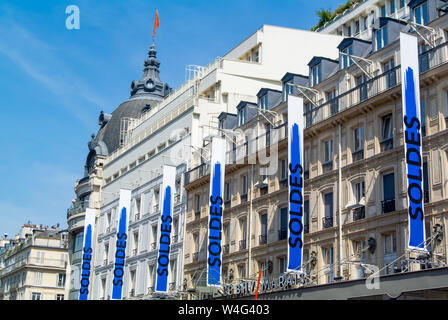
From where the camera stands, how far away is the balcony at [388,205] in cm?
3184

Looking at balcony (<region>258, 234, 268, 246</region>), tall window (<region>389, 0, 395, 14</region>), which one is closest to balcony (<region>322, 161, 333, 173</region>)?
balcony (<region>258, 234, 268, 246</region>)

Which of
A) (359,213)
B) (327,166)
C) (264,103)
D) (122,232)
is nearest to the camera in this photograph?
(359,213)

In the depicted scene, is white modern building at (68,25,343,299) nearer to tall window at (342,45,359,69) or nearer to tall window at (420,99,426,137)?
tall window at (342,45,359,69)

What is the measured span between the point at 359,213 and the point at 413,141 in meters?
6.27

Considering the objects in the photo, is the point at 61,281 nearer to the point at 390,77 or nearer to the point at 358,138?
the point at 358,138

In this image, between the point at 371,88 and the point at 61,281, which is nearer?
the point at 371,88

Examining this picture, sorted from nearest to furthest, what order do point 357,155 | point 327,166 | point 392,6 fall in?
point 357,155, point 327,166, point 392,6

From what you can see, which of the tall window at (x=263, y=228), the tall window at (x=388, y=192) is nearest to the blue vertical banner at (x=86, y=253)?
the tall window at (x=263, y=228)

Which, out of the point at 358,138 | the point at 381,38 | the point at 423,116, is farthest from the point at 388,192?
the point at 381,38

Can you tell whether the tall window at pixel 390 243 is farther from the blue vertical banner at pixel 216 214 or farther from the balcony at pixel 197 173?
the balcony at pixel 197 173

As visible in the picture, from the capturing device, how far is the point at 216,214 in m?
42.2

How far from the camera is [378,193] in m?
32.8
